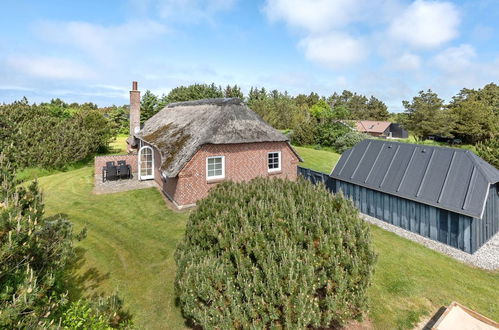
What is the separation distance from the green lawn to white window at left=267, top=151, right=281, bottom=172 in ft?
21.9

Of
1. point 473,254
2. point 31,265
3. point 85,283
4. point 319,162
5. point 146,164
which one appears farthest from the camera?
point 319,162

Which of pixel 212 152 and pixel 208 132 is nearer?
pixel 212 152

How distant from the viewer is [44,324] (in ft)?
11.7

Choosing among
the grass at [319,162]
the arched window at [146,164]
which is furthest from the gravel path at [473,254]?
the arched window at [146,164]

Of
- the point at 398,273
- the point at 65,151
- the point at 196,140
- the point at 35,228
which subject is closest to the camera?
the point at 35,228

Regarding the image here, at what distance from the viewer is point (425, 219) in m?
11.5

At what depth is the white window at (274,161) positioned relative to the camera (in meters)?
17.0

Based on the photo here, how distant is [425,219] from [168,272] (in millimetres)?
10768

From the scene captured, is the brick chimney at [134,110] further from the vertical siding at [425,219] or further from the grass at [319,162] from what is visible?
the vertical siding at [425,219]

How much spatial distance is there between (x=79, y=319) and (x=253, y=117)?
47.0ft

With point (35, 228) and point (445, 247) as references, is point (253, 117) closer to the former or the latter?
point (445, 247)

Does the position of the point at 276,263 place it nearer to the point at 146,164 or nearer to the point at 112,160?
the point at 146,164

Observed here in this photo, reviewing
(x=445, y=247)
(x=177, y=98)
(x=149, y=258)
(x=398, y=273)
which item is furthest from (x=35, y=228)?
(x=177, y=98)

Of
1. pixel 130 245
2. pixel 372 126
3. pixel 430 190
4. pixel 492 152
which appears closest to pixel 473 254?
pixel 430 190
